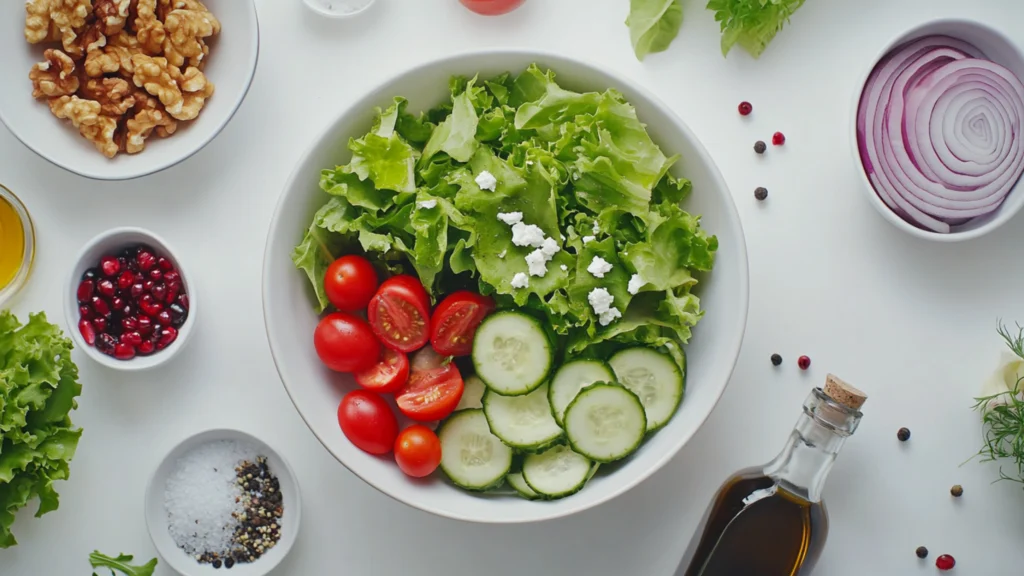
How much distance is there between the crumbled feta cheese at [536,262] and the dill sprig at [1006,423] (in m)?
1.19

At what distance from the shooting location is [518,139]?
6.39 feet

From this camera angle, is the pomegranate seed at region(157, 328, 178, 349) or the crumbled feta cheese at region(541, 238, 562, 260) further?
the pomegranate seed at region(157, 328, 178, 349)

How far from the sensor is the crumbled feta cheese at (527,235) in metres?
1.84

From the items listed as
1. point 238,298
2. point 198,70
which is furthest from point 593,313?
point 198,70

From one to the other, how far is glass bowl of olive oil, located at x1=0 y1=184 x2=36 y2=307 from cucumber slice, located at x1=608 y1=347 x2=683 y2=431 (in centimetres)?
152

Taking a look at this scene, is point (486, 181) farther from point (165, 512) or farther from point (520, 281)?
point (165, 512)

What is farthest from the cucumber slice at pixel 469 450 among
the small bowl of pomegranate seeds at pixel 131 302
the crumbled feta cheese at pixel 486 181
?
the small bowl of pomegranate seeds at pixel 131 302

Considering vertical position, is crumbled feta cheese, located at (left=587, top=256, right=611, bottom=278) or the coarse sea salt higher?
crumbled feta cheese, located at (left=587, top=256, right=611, bottom=278)

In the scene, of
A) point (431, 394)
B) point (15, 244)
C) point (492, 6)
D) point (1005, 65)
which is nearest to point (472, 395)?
point (431, 394)

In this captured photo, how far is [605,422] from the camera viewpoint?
1.84m

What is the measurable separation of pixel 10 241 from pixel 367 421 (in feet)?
3.63

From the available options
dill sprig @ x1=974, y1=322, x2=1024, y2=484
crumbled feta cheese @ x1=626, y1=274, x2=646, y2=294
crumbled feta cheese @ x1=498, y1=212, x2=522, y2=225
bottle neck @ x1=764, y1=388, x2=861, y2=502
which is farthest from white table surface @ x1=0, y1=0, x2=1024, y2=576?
crumbled feta cheese @ x1=498, y1=212, x2=522, y2=225

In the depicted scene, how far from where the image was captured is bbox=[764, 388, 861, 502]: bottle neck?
1806mm

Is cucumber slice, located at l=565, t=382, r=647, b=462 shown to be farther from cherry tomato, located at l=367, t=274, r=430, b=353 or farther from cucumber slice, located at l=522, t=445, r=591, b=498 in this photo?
cherry tomato, located at l=367, t=274, r=430, b=353
